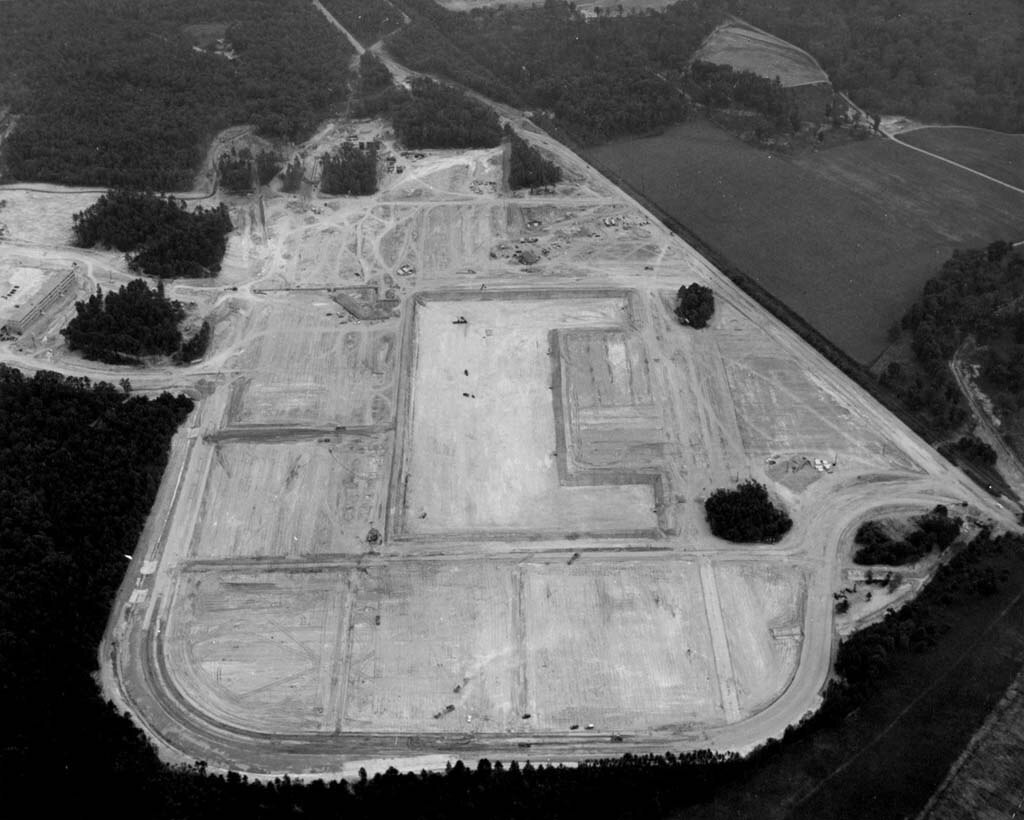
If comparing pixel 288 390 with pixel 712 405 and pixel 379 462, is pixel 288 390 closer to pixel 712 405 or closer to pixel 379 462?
pixel 379 462

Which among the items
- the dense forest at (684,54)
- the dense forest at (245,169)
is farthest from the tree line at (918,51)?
the dense forest at (245,169)

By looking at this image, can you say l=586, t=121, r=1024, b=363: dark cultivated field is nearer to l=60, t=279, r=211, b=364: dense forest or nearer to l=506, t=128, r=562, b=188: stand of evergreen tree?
l=506, t=128, r=562, b=188: stand of evergreen tree

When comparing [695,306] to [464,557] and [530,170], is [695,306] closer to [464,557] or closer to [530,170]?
[530,170]

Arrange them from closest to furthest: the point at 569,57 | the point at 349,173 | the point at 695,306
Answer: the point at 695,306, the point at 349,173, the point at 569,57

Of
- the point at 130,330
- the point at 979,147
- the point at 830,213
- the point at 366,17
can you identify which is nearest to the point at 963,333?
the point at 830,213

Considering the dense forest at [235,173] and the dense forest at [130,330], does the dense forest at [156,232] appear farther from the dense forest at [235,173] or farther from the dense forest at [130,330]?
the dense forest at [130,330]

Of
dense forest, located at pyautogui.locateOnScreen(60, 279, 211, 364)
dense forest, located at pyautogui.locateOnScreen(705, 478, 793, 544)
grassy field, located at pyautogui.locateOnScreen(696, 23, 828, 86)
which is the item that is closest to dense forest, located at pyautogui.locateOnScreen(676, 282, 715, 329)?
dense forest, located at pyautogui.locateOnScreen(705, 478, 793, 544)
